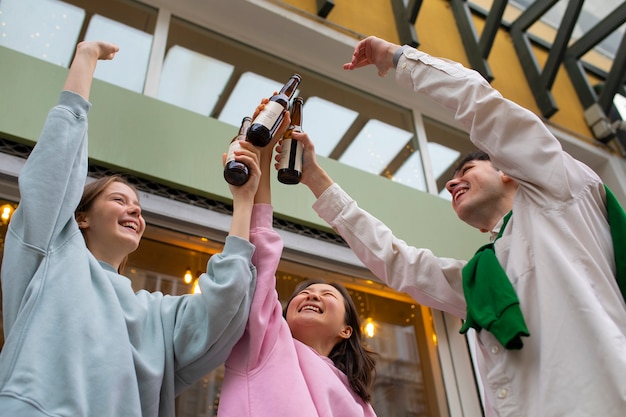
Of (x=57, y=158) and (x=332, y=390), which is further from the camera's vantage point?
(x=332, y=390)

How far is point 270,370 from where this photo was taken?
1.07 metres

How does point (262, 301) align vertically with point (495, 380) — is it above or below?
above

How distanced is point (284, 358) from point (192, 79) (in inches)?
76.5

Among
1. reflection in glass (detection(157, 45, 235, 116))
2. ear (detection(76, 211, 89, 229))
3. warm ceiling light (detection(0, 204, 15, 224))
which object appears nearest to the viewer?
ear (detection(76, 211, 89, 229))

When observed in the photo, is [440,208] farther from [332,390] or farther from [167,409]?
[167,409]

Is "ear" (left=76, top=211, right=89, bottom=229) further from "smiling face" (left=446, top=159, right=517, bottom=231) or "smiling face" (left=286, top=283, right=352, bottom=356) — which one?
"smiling face" (left=446, top=159, right=517, bottom=231)

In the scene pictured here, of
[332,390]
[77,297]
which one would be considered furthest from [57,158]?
[332,390]

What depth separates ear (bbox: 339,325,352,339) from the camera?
150 cm

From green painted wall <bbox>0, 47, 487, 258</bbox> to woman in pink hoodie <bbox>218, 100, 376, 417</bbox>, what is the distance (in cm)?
96

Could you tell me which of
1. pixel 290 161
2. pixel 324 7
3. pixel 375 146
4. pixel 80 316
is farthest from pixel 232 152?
pixel 324 7

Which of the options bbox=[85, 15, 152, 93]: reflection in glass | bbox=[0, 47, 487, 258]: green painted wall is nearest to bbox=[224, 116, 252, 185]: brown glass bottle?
bbox=[0, 47, 487, 258]: green painted wall

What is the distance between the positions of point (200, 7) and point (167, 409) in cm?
247

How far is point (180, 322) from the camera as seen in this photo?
3.47ft

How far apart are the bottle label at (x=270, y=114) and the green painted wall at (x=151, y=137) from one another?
1.05m
